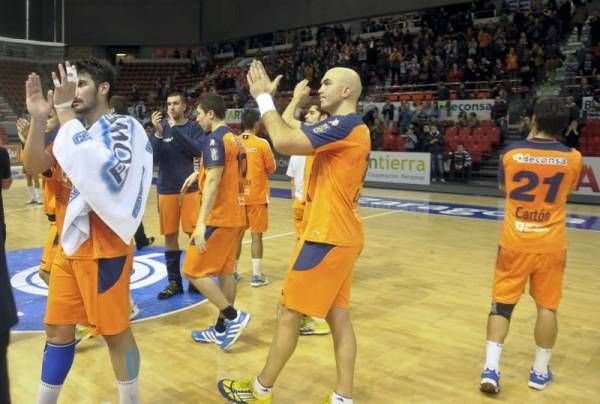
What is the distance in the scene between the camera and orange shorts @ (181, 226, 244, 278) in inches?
162

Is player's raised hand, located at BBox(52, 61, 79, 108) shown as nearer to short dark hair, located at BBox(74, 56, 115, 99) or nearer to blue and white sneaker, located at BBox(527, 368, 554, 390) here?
short dark hair, located at BBox(74, 56, 115, 99)

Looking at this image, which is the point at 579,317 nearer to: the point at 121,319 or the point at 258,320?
the point at 258,320

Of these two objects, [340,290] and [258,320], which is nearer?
[340,290]

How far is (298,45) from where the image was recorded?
24906 millimetres

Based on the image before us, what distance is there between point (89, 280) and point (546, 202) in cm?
269

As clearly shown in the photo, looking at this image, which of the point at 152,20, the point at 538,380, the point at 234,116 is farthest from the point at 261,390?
the point at 152,20

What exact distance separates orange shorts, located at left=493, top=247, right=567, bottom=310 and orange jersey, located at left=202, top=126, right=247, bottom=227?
1922mm

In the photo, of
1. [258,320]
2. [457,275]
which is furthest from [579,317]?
[258,320]

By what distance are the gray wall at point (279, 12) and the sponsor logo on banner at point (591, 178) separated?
9372 millimetres

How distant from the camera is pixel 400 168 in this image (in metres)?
15.5

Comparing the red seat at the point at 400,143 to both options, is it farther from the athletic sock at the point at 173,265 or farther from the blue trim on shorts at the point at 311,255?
the blue trim on shorts at the point at 311,255

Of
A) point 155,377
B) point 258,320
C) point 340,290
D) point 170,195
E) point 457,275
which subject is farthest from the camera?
point 457,275

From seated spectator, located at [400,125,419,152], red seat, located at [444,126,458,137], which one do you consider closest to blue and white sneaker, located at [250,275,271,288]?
seated spectator, located at [400,125,419,152]

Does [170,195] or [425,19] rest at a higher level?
[425,19]
